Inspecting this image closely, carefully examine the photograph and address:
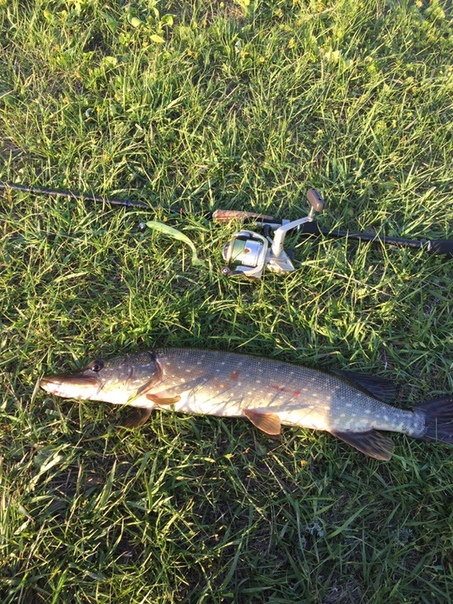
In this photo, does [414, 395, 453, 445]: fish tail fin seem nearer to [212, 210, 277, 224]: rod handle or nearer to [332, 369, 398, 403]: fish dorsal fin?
[332, 369, 398, 403]: fish dorsal fin

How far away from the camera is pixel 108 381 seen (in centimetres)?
256

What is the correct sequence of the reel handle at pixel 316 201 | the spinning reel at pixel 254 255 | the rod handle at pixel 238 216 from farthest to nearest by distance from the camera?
the rod handle at pixel 238 216 → the spinning reel at pixel 254 255 → the reel handle at pixel 316 201

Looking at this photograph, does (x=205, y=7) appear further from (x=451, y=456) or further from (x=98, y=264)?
(x=451, y=456)

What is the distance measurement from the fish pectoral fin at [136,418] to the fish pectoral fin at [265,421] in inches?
23.2

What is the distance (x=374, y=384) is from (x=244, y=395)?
2.81ft

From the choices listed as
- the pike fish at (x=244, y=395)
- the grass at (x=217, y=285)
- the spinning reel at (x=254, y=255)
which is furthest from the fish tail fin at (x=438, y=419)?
the spinning reel at (x=254, y=255)

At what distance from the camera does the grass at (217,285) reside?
2.29 meters

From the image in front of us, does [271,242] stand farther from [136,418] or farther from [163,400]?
[136,418]

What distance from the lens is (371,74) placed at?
384cm

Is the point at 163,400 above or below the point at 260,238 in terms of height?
below

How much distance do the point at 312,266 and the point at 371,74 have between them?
2.07 meters

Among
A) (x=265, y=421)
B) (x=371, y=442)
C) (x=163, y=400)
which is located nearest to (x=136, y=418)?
(x=163, y=400)

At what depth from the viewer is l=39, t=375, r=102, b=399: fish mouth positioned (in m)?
2.53

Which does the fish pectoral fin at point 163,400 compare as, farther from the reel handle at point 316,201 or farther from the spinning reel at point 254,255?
the reel handle at point 316,201
